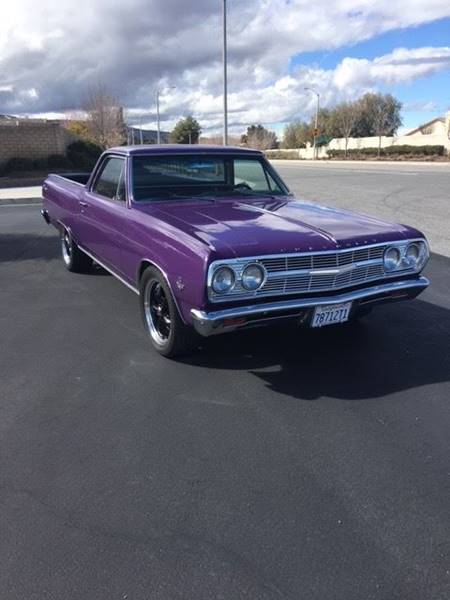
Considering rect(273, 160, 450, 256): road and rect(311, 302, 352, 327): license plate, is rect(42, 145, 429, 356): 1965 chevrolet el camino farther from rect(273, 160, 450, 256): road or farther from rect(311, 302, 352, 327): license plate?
rect(273, 160, 450, 256): road

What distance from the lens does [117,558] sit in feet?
7.66

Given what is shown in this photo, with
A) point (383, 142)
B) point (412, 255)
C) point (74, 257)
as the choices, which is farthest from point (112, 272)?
point (383, 142)

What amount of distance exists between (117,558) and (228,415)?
1.36m

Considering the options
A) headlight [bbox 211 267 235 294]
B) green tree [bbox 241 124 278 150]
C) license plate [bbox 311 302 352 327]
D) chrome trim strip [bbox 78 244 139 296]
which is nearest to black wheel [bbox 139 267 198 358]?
chrome trim strip [bbox 78 244 139 296]

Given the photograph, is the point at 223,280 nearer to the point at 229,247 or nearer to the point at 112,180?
the point at 229,247

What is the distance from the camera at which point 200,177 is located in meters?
5.38

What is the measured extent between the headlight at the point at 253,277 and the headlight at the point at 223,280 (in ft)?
0.28

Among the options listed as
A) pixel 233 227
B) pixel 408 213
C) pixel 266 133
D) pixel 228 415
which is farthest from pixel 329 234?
pixel 266 133

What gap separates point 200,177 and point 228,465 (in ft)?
10.4

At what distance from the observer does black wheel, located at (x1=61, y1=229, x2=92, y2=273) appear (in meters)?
7.12

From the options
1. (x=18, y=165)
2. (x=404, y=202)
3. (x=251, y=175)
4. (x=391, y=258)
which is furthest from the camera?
(x=18, y=165)

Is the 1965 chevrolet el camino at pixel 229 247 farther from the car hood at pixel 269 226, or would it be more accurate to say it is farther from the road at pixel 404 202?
the road at pixel 404 202

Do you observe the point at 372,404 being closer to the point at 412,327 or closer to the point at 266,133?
the point at 412,327

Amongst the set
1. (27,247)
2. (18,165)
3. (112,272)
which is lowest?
(27,247)
